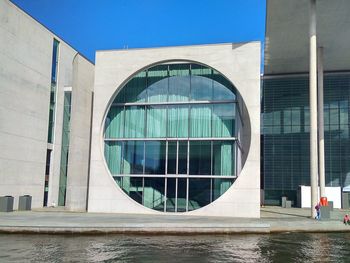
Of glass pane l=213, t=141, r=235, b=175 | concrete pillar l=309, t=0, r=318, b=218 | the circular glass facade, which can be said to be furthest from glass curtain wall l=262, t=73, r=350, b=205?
glass pane l=213, t=141, r=235, b=175

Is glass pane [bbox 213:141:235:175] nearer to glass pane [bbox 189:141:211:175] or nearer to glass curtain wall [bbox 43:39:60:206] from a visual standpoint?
glass pane [bbox 189:141:211:175]

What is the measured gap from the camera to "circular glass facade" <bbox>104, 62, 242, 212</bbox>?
2531cm

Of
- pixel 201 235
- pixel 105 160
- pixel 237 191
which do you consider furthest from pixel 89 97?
pixel 201 235

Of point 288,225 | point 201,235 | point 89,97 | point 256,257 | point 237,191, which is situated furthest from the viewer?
point 89,97

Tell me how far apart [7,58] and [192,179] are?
1328cm

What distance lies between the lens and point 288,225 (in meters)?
20.0

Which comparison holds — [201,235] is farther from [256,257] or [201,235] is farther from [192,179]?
[192,179]

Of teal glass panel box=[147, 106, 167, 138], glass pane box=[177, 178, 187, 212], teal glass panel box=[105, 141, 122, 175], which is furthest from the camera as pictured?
teal glass panel box=[105, 141, 122, 175]

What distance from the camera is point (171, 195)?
1005 inches

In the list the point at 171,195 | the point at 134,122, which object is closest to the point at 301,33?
the point at 134,122

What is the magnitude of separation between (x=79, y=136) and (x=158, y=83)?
20.7 feet

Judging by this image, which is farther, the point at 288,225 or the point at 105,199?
the point at 105,199

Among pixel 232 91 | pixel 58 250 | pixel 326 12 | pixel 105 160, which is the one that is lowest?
pixel 58 250

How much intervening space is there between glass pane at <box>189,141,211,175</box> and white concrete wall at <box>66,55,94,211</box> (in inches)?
295
